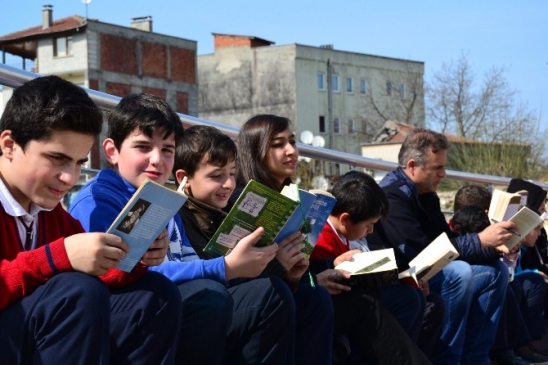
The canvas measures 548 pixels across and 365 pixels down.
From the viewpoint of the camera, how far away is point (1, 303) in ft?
7.94

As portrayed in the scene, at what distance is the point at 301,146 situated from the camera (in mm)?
5375

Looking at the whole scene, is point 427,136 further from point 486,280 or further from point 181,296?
point 181,296

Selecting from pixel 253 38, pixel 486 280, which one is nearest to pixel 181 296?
pixel 486 280

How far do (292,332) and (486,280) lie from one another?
2222 mm

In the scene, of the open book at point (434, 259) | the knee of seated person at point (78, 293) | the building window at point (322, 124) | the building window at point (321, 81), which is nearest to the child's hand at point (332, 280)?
the open book at point (434, 259)

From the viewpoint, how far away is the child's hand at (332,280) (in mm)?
3982

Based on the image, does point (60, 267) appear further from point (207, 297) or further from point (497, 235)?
point (497, 235)

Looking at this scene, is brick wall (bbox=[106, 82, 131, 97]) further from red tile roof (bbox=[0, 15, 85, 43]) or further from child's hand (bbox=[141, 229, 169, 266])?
child's hand (bbox=[141, 229, 169, 266])

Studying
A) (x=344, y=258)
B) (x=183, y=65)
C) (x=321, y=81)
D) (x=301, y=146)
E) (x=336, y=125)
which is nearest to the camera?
(x=344, y=258)

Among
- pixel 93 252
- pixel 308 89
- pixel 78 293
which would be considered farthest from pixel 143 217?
pixel 308 89

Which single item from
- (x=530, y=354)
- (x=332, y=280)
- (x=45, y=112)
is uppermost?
(x=45, y=112)

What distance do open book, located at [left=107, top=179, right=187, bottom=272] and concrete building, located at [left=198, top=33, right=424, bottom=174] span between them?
58.2m

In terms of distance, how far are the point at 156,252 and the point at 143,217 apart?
0.25 meters

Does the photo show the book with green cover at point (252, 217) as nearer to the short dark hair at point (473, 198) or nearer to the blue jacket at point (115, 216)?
the blue jacket at point (115, 216)
